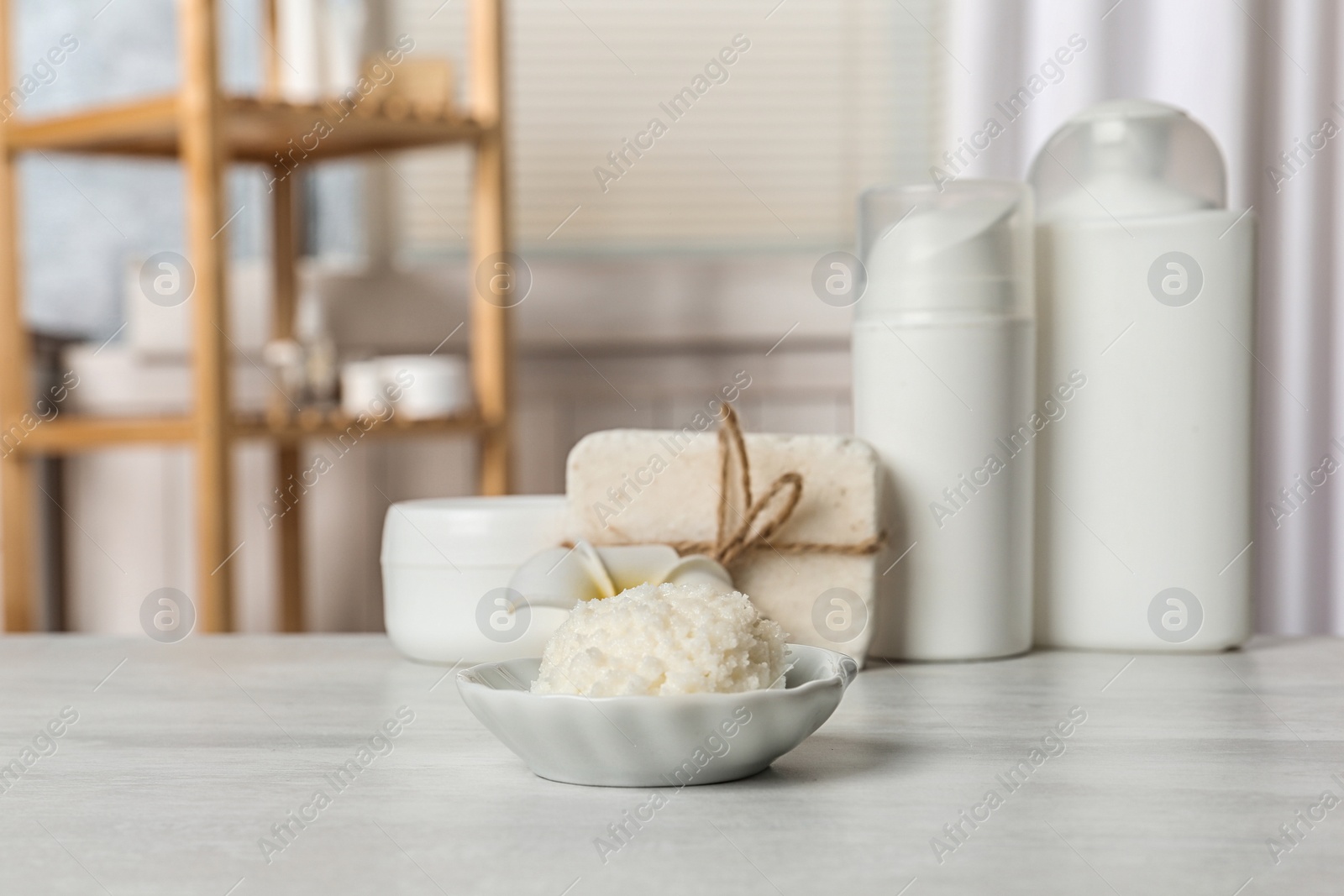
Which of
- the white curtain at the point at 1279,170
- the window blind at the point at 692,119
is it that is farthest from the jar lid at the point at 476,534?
the window blind at the point at 692,119

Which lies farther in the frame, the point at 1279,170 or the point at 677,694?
the point at 1279,170

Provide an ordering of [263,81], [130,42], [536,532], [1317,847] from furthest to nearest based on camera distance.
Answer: [130,42]
[263,81]
[536,532]
[1317,847]

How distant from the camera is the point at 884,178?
1648 millimetres

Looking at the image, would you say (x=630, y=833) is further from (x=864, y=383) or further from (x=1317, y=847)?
(x=864, y=383)

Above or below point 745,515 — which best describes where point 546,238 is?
above

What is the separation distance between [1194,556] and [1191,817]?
0.34 meters

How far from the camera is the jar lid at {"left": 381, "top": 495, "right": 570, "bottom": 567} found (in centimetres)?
64

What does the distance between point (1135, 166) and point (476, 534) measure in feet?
1.35

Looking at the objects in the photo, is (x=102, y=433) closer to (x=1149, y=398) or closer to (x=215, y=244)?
(x=215, y=244)

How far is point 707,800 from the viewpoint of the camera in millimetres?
392

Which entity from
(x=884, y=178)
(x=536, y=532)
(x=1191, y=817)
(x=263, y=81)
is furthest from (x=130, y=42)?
(x=1191, y=817)

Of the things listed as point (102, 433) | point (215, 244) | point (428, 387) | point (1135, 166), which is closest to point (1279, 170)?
point (1135, 166)

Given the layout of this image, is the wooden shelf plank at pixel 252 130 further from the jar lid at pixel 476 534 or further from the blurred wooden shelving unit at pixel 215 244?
the jar lid at pixel 476 534

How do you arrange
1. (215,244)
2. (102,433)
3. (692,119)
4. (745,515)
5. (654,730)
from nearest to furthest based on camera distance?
1. (654,730)
2. (745,515)
3. (215,244)
4. (102,433)
5. (692,119)
